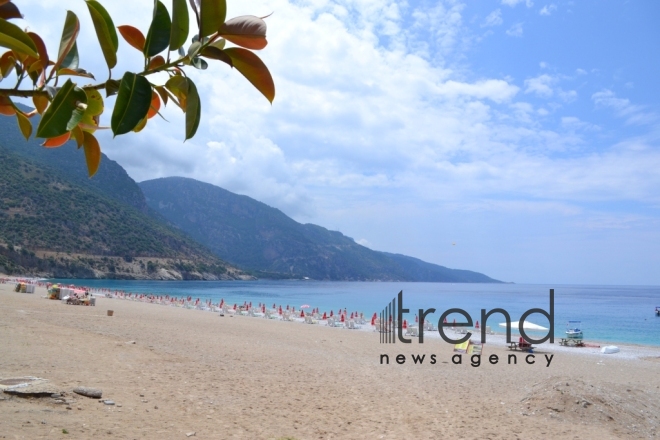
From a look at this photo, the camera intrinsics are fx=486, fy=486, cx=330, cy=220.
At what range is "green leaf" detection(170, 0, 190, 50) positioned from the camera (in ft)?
3.01

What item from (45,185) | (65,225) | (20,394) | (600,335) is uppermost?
(45,185)

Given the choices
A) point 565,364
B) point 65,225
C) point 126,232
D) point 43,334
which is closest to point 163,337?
point 43,334

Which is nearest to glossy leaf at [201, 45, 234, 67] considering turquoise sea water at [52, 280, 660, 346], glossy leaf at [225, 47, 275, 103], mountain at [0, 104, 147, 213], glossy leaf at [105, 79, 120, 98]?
glossy leaf at [225, 47, 275, 103]

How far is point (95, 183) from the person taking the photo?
346 ft

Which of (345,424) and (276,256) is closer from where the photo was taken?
(345,424)

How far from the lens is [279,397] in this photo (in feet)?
→ 24.4

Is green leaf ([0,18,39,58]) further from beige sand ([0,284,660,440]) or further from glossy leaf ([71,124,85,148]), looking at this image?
beige sand ([0,284,660,440])

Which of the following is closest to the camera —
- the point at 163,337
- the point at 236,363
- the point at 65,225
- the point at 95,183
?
the point at 236,363

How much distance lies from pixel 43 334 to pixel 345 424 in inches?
303

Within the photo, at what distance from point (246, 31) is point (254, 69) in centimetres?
8

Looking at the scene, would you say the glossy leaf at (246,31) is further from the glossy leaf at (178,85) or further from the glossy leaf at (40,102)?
the glossy leaf at (40,102)

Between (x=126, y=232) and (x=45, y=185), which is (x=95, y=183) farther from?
(x=45, y=185)

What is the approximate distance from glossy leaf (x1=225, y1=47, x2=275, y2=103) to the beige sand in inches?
173
